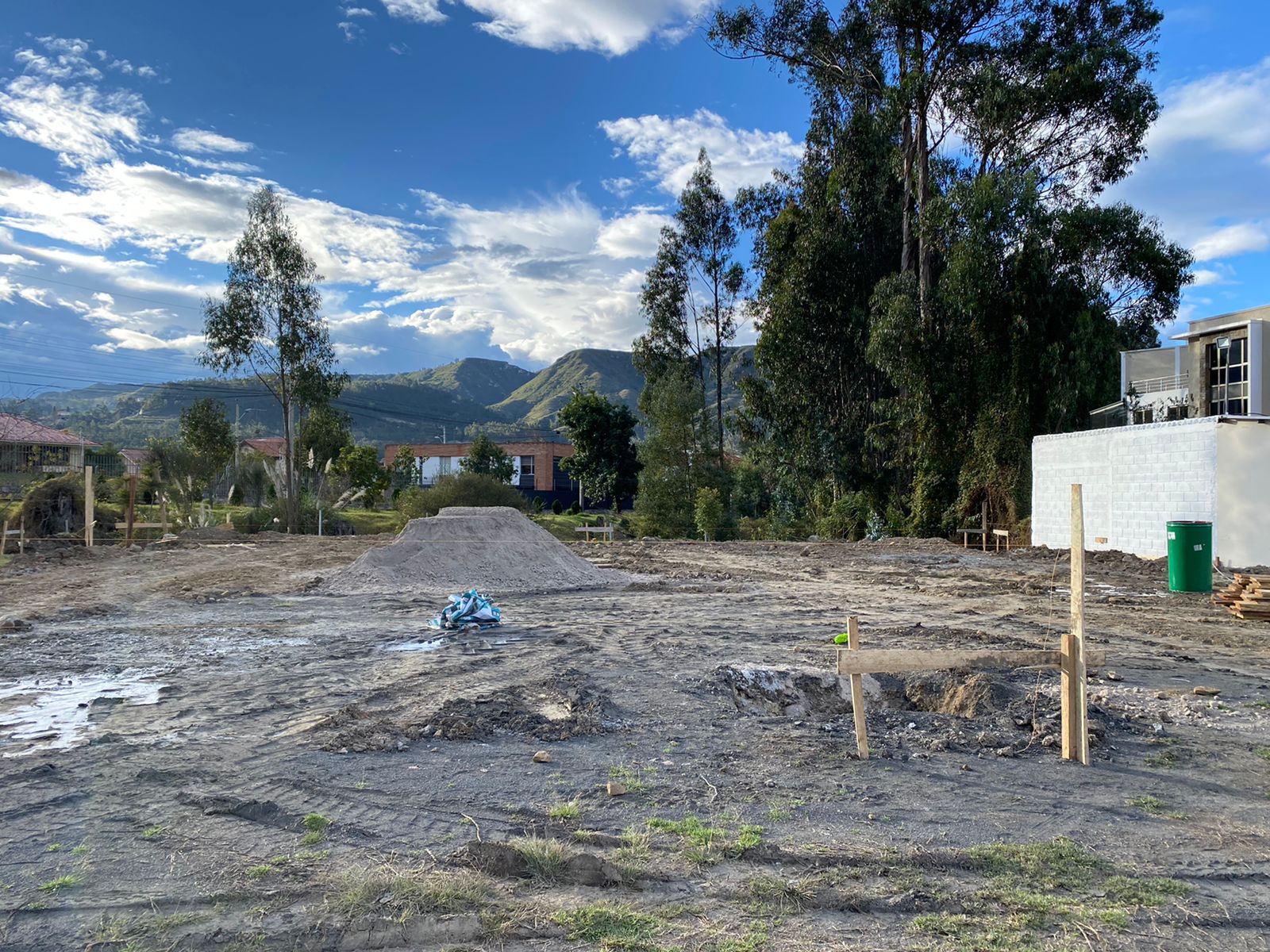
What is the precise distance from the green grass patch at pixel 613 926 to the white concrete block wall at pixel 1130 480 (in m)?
15.5

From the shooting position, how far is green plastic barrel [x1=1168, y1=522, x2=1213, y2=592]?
13.9 m

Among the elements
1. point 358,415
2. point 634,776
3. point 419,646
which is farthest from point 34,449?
point 358,415

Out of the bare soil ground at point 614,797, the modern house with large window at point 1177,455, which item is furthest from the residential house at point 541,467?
the bare soil ground at point 614,797

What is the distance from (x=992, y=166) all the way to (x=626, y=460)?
23694mm

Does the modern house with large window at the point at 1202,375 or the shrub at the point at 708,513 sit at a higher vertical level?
the modern house with large window at the point at 1202,375

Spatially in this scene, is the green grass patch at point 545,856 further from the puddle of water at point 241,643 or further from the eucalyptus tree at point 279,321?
the eucalyptus tree at point 279,321

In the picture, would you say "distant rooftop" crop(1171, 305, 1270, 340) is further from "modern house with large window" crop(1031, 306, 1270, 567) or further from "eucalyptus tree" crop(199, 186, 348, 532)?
"eucalyptus tree" crop(199, 186, 348, 532)

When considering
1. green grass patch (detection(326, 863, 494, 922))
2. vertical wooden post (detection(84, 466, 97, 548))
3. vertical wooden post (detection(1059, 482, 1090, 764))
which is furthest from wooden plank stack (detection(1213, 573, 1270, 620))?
vertical wooden post (detection(84, 466, 97, 548))

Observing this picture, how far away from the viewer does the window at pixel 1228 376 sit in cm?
2361

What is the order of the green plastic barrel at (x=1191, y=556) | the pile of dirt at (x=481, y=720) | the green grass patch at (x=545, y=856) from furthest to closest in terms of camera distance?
the green plastic barrel at (x=1191, y=556), the pile of dirt at (x=481, y=720), the green grass patch at (x=545, y=856)

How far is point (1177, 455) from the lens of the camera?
16.8m

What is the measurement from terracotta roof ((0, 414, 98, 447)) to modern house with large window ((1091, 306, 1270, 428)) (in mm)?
52116

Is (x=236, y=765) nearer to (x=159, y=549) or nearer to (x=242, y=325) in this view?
(x=159, y=549)

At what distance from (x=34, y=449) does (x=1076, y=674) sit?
54.3 metres
